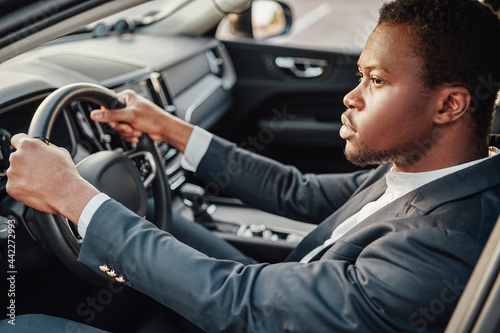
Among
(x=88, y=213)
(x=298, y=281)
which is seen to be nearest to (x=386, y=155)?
(x=298, y=281)

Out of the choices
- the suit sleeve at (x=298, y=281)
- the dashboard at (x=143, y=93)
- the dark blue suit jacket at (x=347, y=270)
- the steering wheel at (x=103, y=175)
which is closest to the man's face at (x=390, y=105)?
the dark blue suit jacket at (x=347, y=270)

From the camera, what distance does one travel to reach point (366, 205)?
1.37 metres

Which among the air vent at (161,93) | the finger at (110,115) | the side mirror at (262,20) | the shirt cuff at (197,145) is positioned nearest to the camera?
the finger at (110,115)

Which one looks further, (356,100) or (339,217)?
(339,217)

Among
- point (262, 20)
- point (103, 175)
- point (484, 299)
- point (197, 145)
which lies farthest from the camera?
point (262, 20)

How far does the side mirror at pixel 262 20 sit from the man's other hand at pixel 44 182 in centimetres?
197

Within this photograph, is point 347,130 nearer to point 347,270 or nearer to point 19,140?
point 347,270

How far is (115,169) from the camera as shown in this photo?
1324 millimetres

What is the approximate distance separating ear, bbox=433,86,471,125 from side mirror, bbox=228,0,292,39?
75.0 inches

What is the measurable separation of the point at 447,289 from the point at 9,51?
3.08ft

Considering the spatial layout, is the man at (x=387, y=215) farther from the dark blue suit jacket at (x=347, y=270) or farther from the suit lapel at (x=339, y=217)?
the suit lapel at (x=339, y=217)

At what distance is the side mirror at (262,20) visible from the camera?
9.28 ft

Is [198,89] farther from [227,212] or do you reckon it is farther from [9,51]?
[9,51]

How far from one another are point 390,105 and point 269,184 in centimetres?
64
